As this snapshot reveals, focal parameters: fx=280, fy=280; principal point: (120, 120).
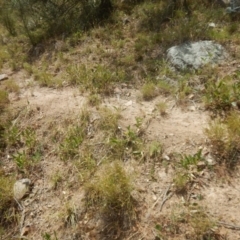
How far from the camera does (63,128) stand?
4.27 metres

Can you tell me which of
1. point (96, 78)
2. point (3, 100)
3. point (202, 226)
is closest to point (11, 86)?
point (3, 100)

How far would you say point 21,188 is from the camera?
362 centimetres

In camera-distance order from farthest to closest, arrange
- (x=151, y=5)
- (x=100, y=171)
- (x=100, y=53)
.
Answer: (x=151, y=5), (x=100, y=53), (x=100, y=171)

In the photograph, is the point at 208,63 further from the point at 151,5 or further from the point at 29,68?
the point at 29,68

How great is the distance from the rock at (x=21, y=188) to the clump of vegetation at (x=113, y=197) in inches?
34.8

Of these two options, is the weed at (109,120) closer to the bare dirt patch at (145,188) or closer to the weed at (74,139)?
the bare dirt patch at (145,188)

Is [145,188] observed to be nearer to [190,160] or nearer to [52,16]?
[190,160]

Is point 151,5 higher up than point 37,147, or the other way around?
point 151,5

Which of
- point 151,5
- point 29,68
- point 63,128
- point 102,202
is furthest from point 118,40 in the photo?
point 102,202

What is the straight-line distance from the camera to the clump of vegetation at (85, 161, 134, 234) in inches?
120

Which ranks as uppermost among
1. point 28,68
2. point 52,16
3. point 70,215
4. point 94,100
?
point 52,16

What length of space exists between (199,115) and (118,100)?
1.36 metres

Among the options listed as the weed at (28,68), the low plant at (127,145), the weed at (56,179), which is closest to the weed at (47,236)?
the weed at (56,179)

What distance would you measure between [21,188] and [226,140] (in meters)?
2.66
